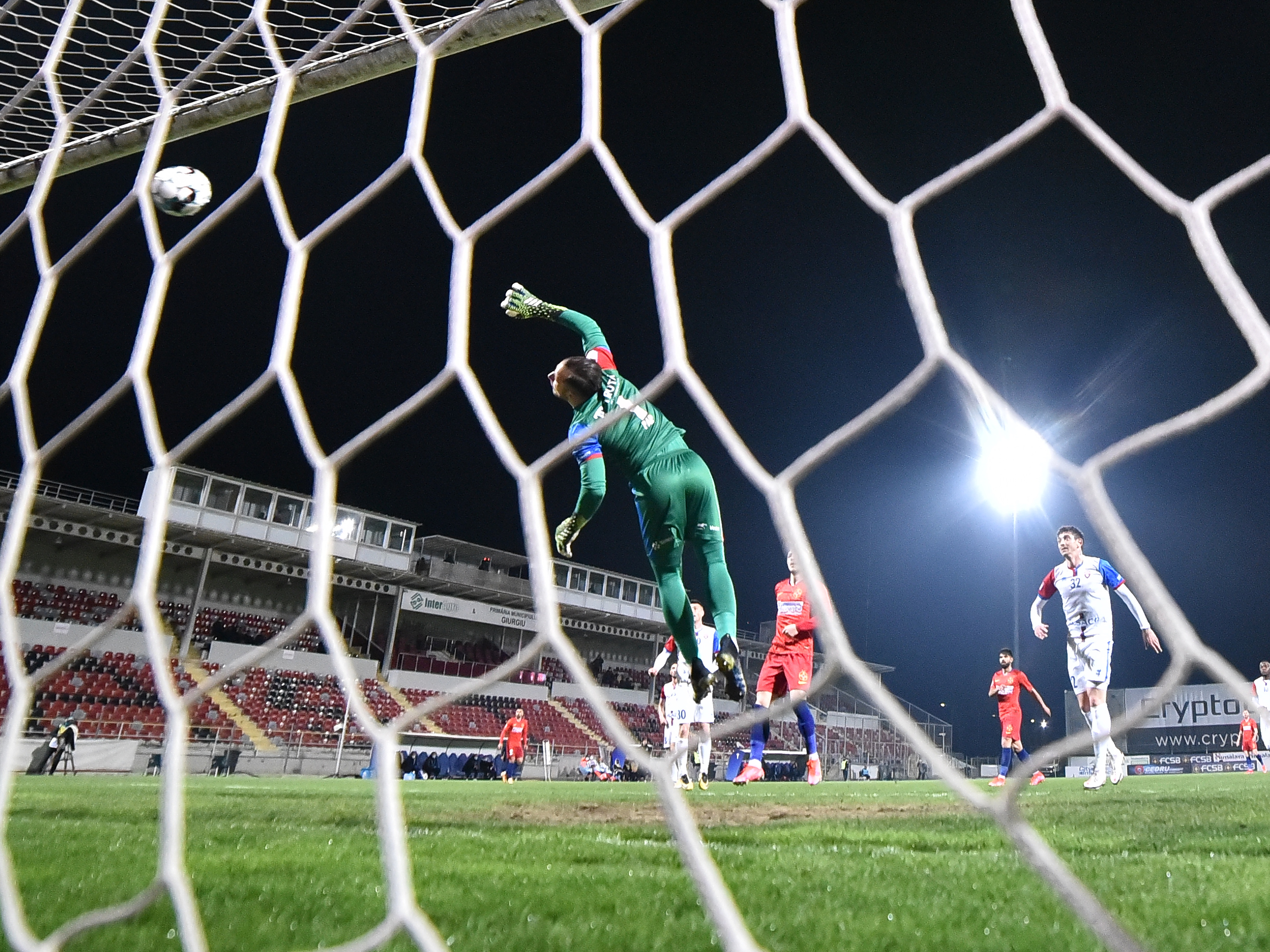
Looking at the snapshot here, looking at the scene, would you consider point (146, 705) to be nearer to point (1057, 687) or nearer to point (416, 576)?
point (416, 576)

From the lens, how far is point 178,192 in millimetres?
3328

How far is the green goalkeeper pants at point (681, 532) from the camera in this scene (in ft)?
10.1

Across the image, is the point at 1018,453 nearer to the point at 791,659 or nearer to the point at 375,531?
the point at 791,659

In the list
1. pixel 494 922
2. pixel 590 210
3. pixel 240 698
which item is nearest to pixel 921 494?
pixel 590 210

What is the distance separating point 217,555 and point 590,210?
14155 mm

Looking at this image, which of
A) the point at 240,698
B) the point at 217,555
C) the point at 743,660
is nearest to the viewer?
the point at 240,698

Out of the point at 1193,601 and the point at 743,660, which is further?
the point at 743,660

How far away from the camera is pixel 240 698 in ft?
66.3

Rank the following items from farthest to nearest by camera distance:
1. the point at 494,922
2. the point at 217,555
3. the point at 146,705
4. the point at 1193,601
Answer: the point at 1193,601, the point at 217,555, the point at 146,705, the point at 494,922

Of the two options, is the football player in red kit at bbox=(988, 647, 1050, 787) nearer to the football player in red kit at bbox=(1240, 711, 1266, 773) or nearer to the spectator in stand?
the football player in red kit at bbox=(1240, 711, 1266, 773)

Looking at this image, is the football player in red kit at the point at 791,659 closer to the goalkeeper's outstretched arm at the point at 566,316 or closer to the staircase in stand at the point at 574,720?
the goalkeeper's outstretched arm at the point at 566,316

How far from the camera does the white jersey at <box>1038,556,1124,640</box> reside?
561cm

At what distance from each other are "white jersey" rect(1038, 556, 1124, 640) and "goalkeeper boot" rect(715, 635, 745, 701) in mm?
3336

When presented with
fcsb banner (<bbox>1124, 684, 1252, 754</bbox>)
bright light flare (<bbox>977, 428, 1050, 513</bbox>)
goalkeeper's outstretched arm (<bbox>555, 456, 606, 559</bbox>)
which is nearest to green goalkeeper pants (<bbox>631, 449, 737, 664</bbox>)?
goalkeeper's outstretched arm (<bbox>555, 456, 606, 559</bbox>)
